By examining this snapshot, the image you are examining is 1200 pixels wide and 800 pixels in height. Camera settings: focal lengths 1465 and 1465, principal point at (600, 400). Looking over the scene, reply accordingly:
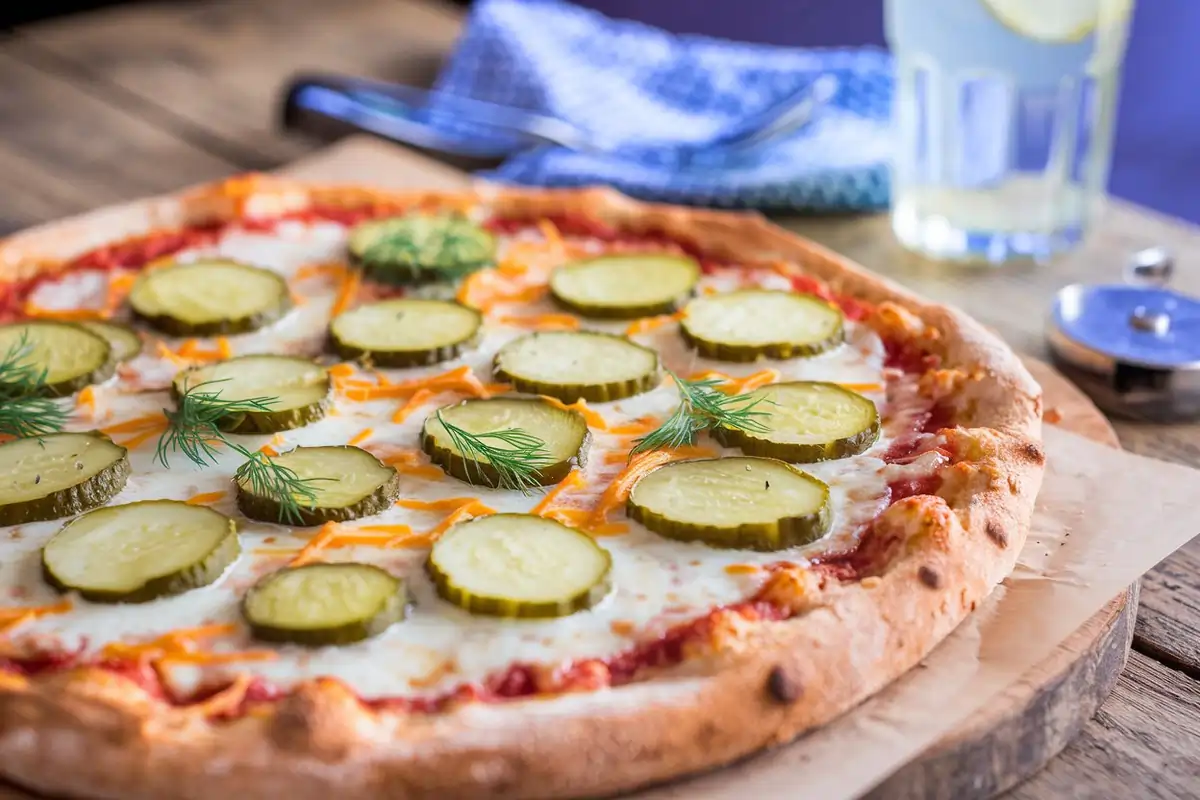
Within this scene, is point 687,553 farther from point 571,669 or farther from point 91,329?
point 91,329

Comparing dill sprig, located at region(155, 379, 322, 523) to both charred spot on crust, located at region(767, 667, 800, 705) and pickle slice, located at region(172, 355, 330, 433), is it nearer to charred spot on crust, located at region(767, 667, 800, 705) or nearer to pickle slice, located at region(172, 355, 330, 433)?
pickle slice, located at region(172, 355, 330, 433)

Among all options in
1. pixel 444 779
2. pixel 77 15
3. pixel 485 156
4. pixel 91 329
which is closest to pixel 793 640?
pixel 444 779

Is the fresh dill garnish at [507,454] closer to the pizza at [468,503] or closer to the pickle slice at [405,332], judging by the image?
the pizza at [468,503]

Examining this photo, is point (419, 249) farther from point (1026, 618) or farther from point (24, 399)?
point (1026, 618)

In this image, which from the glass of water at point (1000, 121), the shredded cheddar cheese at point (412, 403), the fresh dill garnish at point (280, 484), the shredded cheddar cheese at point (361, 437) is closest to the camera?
the fresh dill garnish at point (280, 484)

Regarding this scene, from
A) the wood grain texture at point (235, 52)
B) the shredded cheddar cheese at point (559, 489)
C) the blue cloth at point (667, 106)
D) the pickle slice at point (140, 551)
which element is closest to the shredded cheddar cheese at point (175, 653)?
the pickle slice at point (140, 551)

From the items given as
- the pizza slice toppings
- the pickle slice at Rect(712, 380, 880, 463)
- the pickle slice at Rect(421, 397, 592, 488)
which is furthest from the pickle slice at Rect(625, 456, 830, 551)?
the pickle slice at Rect(421, 397, 592, 488)

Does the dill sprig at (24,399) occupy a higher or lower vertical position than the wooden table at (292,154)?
higher
